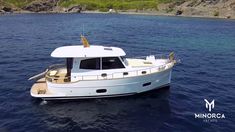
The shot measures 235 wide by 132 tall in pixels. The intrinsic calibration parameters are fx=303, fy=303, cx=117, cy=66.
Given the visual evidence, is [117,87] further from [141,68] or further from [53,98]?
[53,98]

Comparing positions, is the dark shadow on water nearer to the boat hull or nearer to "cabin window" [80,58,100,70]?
the boat hull

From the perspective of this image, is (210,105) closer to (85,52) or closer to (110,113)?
(110,113)

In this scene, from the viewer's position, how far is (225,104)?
1057 inches

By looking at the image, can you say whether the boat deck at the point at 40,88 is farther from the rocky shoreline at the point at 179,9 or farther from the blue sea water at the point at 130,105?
the rocky shoreline at the point at 179,9

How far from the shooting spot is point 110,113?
24.3 meters

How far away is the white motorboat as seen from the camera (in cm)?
2588

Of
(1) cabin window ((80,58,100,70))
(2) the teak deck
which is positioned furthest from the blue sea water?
(1) cabin window ((80,58,100,70))

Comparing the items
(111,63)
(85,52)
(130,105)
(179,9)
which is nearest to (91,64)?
(85,52)

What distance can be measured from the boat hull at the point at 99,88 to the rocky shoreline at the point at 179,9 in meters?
120

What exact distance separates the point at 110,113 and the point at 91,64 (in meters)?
5.01

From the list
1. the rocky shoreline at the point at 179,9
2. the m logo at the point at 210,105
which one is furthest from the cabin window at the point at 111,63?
the rocky shoreline at the point at 179,9

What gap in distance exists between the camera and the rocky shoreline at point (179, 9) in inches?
5659

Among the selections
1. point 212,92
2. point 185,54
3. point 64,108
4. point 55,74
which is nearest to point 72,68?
point 55,74

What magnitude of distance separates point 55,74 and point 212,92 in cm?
1527
